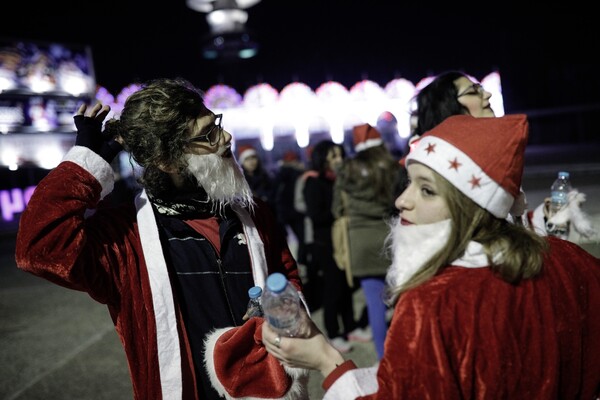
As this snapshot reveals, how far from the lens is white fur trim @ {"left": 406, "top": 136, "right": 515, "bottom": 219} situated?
4.10 feet

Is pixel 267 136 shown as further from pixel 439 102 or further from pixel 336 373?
pixel 336 373

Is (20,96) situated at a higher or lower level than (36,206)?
higher

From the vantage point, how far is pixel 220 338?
5.04 feet

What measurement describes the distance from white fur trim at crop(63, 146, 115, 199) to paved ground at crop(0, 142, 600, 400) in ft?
→ 7.86

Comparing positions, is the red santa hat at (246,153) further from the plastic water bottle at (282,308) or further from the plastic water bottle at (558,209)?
the plastic water bottle at (282,308)

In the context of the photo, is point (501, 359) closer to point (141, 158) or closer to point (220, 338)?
point (220, 338)

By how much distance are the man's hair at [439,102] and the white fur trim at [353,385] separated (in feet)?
5.23

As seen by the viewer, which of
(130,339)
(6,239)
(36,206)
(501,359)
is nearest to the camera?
(501,359)

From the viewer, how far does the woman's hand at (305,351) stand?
4.09 ft

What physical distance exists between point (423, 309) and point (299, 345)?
36 cm

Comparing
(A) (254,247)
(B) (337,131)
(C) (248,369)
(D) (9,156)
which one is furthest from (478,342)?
(B) (337,131)

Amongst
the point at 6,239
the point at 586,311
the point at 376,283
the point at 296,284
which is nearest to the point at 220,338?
the point at 296,284

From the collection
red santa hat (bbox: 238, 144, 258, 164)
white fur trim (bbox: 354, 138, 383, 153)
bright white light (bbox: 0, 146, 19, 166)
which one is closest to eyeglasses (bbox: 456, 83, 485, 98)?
white fur trim (bbox: 354, 138, 383, 153)

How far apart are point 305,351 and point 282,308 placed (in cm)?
14
